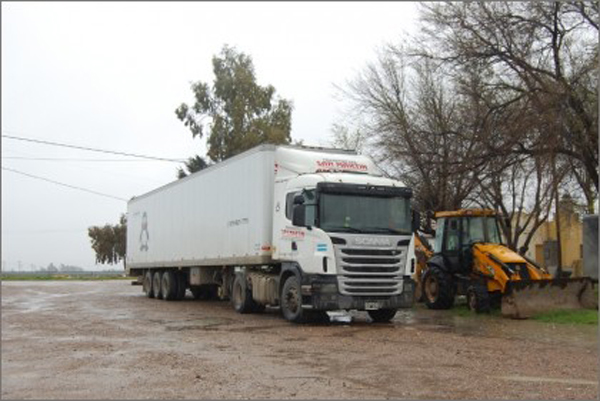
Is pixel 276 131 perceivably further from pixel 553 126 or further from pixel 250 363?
pixel 250 363

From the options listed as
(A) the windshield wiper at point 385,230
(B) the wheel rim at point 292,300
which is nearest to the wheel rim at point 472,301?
(A) the windshield wiper at point 385,230

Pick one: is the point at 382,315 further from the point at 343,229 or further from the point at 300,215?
the point at 300,215

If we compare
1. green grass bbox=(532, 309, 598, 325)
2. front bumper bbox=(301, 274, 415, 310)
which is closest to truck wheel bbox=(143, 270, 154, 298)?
front bumper bbox=(301, 274, 415, 310)

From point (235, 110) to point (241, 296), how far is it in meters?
30.6

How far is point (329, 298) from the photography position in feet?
49.0

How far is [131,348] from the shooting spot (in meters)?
11.2

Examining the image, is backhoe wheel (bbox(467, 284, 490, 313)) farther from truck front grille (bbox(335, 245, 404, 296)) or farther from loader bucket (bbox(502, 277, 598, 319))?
truck front grille (bbox(335, 245, 404, 296))

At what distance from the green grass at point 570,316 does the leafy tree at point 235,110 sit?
1216 inches

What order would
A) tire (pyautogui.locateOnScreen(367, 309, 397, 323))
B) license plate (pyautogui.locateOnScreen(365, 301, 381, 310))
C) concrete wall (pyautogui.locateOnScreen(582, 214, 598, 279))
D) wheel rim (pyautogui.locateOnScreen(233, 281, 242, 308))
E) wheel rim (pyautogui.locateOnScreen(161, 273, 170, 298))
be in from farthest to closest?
wheel rim (pyautogui.locateOnScreen(161, 273, 170, 298)) < concrete wall (pyautogui.locateOnScreen(582, 214, 598, 279)) < wheel rim (pyautogui.locateOnScreen(233, 281, 242, 308)) < tire (pyautogui.locateOnScreen(367, 309, 397, 323)) < license plate (pyautogui.locateOnScreen(365, 301, 381, 310))

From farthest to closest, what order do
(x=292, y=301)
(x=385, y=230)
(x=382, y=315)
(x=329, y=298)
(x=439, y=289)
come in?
(x=439, y=289) < (x=382, y=315) < (x=292, y=301) < (x=385, y=230) < (x=329, y=298)

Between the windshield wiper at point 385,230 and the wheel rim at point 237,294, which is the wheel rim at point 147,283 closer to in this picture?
the wheel rim at point 237,294

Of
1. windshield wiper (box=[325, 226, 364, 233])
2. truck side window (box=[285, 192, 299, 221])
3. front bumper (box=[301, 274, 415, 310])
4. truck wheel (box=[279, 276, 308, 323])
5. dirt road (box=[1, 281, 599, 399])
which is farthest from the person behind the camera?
truck side window (box=[285, 192, 299, 221])

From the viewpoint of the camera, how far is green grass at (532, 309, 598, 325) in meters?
16.6

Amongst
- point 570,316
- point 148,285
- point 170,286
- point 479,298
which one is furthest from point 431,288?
point 148,285
